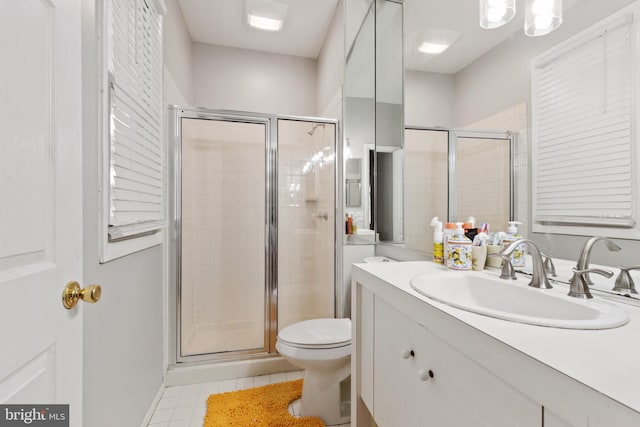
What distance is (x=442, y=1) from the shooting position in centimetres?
140

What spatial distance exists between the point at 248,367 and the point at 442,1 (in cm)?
239

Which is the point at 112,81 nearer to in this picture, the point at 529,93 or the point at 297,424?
the point at 529,93

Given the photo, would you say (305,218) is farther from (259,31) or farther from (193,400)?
(259,31)

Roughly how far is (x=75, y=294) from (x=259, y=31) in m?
2.56

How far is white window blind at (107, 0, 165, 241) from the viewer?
108 cm

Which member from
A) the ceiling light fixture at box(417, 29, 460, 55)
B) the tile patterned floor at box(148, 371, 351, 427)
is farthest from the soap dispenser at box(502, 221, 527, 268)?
the tile patterned floor at box(148, 371, 351, 427)

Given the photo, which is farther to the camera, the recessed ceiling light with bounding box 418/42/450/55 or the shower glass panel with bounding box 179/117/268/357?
the shower glass panel with bounding box 179/117/268/357

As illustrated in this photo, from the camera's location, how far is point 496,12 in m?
1.10

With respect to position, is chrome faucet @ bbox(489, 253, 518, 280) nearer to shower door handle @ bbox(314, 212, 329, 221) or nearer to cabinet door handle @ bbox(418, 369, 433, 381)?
cabinet door handle @ bbox(418, 369, 433, 381)

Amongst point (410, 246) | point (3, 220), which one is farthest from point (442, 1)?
point (3, 220)

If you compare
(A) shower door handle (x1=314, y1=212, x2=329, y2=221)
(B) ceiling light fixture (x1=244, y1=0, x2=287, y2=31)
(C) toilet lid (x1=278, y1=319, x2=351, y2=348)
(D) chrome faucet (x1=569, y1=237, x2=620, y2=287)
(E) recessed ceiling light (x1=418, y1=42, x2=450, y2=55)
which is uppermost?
(B) ceiling light fixture (x1=244, y1=0, x2=287, y2=31)

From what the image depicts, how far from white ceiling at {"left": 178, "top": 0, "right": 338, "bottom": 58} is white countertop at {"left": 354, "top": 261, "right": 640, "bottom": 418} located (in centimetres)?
243

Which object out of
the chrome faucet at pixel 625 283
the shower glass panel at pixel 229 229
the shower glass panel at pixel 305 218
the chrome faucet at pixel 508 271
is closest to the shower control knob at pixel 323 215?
the shower glass panel at pixel 305 218

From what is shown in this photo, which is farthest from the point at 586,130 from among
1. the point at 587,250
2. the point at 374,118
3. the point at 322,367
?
the point at 322,367
